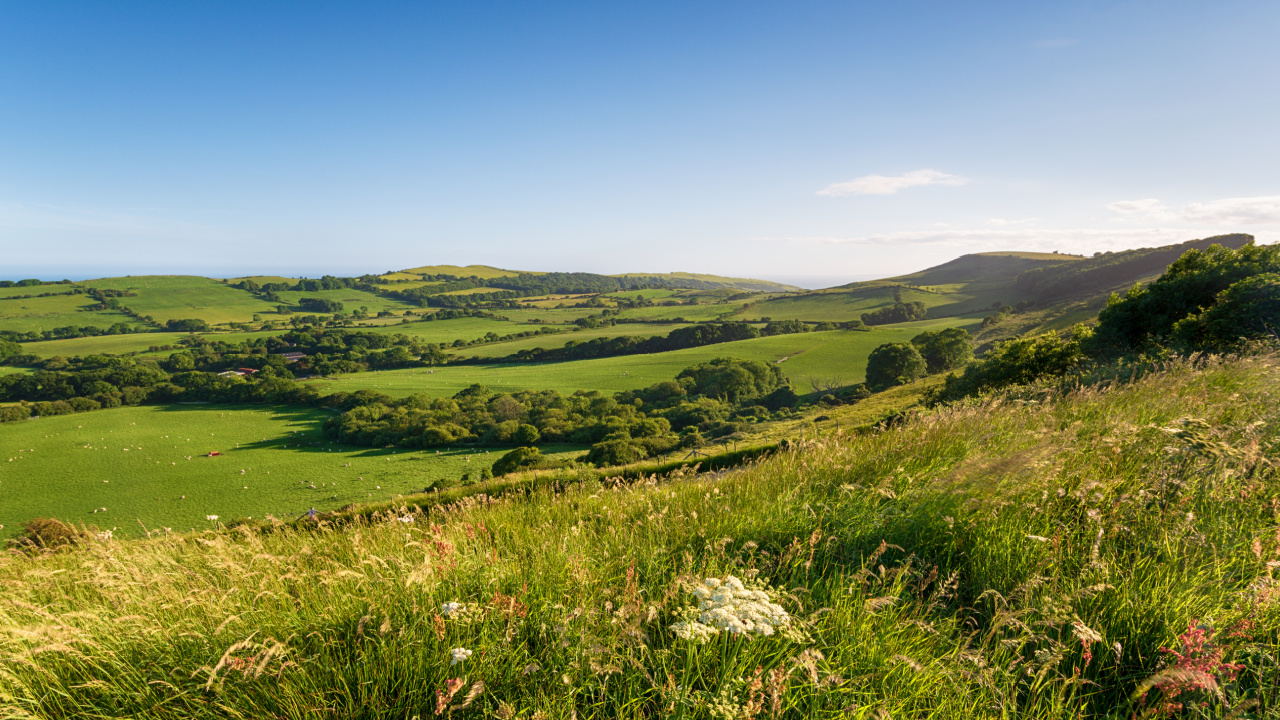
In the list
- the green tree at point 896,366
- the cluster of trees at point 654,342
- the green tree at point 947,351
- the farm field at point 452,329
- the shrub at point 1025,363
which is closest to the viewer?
the shrub at point 1025,363

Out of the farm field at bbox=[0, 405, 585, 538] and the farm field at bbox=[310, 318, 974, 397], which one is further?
the farm field at bbox=[310, 318, 974, 397]

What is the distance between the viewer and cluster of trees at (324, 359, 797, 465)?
64.0m

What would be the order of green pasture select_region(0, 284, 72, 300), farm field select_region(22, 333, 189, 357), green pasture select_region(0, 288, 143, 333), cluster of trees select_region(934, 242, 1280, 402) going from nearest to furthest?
cluster of trees select_region(934, 242, 1280, 402), farm field select_region(22, 333, 189, 357), green pasture select_region(0, 288, 143, 333), green pasture select_region(0, 284, 72, 300)

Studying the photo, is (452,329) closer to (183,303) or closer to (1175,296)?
(183,303)

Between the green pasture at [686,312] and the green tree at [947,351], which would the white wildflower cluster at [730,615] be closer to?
the green tree at [947,351]

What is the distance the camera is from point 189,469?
58594mm

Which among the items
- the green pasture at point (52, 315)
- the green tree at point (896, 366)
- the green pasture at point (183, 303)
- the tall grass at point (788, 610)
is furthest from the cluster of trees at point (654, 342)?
the green pasture at point (52, 315)

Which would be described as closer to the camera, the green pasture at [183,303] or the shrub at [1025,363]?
the shrub at [1025,363]

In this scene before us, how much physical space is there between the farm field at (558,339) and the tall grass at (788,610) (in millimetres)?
134353

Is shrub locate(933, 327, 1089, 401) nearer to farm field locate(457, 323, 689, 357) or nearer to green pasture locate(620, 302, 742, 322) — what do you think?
farm field locate(457, 323, 689, 357)

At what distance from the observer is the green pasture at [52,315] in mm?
150875

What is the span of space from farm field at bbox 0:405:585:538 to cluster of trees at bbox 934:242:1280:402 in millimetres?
43482

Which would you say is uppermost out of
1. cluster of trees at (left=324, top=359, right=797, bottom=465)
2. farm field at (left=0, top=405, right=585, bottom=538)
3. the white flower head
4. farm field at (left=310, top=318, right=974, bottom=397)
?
the white flower head

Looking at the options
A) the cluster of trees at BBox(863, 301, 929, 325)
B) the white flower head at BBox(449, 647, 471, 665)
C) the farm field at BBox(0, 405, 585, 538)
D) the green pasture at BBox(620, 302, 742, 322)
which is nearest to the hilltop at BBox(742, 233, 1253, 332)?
the cluster of trees at BBox(863, 301, 929, 325)
